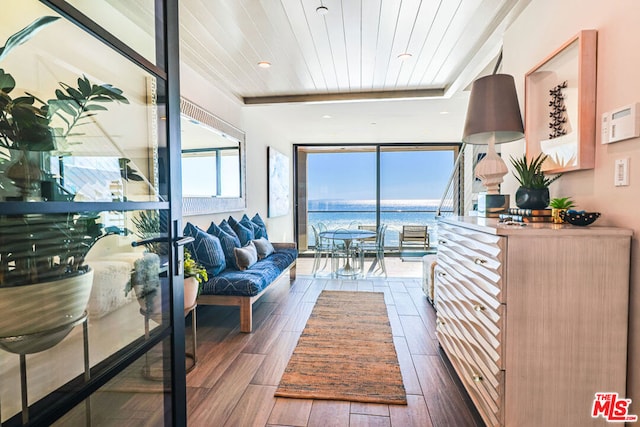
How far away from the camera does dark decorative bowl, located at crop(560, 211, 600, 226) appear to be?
1.42m

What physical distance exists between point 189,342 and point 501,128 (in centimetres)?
280

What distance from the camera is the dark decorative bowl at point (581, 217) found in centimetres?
142

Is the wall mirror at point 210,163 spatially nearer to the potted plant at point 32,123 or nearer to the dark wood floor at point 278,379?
the dark wood floor at point 278,379

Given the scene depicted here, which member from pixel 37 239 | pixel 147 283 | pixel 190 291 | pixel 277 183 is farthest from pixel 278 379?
pixel 277 183

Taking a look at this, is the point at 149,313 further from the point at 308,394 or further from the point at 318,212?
the point at 318,212

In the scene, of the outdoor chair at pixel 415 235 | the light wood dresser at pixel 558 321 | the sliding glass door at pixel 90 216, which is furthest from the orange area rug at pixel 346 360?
the outdoor chair at pixel 415 235

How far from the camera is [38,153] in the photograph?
35.1 inches

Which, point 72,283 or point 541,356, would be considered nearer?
point 72,283

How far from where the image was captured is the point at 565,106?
172 centimetres

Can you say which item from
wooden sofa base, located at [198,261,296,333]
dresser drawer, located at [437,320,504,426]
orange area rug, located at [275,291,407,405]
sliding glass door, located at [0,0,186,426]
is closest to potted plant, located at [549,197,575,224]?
dresser drawer, located at [437,320,504,426]

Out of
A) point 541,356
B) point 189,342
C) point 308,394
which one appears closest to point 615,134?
point 541,356

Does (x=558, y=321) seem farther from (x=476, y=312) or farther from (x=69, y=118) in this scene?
(x=69, y=118)

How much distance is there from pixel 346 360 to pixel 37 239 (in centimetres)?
210

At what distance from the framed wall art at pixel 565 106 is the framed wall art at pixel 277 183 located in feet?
13.9
